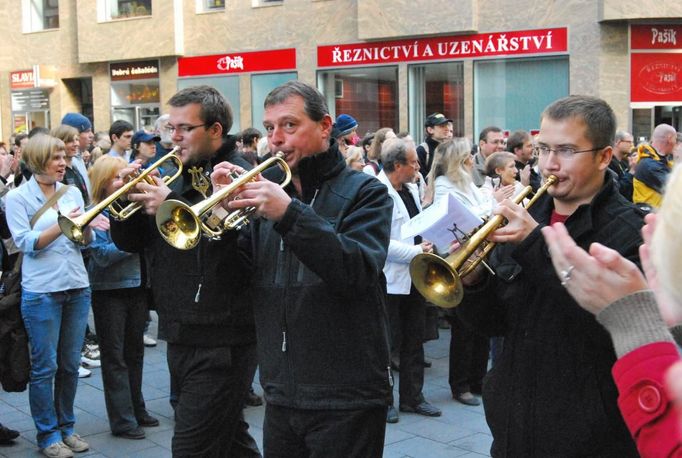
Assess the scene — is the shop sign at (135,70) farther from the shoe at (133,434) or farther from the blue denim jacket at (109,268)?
the shoe at (133,434)

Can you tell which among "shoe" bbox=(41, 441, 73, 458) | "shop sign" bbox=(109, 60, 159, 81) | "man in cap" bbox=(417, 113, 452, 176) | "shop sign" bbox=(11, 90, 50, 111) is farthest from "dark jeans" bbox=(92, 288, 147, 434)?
"shop sign" bbox=(11, 90, 50, 111)

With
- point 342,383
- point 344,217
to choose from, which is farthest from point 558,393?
point 344,217

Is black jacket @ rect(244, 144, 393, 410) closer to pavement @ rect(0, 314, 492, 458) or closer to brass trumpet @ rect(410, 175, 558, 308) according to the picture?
brass trumpet @ rect(410, 175, 558, 308)

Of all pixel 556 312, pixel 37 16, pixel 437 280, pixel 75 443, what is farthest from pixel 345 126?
pixel 37 16

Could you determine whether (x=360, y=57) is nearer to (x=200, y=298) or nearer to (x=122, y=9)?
(x=122, y=9)

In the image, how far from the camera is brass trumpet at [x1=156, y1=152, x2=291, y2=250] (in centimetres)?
359

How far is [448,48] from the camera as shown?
19000 millimetres

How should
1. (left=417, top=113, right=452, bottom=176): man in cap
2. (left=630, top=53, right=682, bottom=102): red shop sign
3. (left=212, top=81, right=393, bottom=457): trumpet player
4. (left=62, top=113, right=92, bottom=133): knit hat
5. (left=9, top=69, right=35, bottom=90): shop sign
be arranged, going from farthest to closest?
(left=9, top=69, right=35, bottom=90): shop sign < (left=630, top=53, right=682, bottom=102): red shop sign < (left=417, top=113, right=452, bottom=176): man in cap < (left=62, top=113, right=92, bottom=133): knit hat < (left=212, top=81, right=393, bottom=457): trumpet player

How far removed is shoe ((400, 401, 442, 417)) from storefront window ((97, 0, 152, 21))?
18115 mm

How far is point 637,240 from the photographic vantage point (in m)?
2.93

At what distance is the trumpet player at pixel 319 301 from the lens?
10.8ft

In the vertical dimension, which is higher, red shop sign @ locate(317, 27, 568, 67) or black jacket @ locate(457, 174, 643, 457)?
red shop sign @ locate(317, 27, 568, 67)

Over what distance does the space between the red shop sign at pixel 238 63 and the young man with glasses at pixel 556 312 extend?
59.4 ft

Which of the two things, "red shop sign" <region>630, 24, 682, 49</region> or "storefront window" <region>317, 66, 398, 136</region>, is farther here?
"storefront window" <region>317, 66, 398, 136</region>
